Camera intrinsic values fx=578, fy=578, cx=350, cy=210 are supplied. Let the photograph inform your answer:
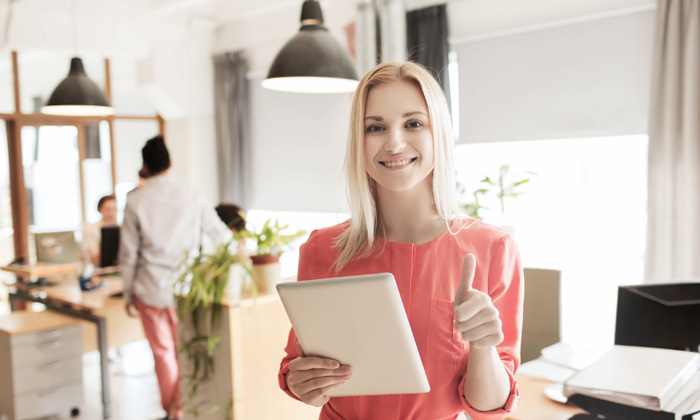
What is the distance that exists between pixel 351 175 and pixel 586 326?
150 inches

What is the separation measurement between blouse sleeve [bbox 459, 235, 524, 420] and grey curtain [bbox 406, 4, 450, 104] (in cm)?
379

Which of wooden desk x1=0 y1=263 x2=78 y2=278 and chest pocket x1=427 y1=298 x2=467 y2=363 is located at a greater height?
chest pocket x1=427 y1=298 x2=467 y2=363

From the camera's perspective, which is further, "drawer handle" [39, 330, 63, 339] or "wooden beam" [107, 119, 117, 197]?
"wooden beam" [107, 119, 117, 197]

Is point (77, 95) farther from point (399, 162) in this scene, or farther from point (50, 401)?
point (399, 162)

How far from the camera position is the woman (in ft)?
15.8

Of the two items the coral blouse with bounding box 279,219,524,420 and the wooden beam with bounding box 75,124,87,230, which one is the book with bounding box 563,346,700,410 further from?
the wooden beam with bounding box 75,124,87,230

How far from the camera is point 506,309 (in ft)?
4.05

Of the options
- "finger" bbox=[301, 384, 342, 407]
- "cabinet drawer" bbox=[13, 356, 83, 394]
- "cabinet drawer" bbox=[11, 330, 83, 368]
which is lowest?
"cabinet drawer" bbox=[13, 356, 83, 394]

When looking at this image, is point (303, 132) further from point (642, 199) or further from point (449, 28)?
point (642, 199)

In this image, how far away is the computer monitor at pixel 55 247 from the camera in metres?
5.12

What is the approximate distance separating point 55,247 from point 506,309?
193 inches

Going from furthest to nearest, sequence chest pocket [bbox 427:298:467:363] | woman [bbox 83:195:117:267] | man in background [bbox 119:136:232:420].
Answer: woman [bbox 83:195:117:267] < man in background [bbox 119:136:232:420] < chest pocket [bbox 427:298:467:363]

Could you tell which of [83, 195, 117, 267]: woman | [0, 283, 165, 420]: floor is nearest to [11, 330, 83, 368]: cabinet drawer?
[0, 283, 165, 420]: floor

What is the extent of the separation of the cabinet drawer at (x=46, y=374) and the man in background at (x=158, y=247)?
70 centimetres
